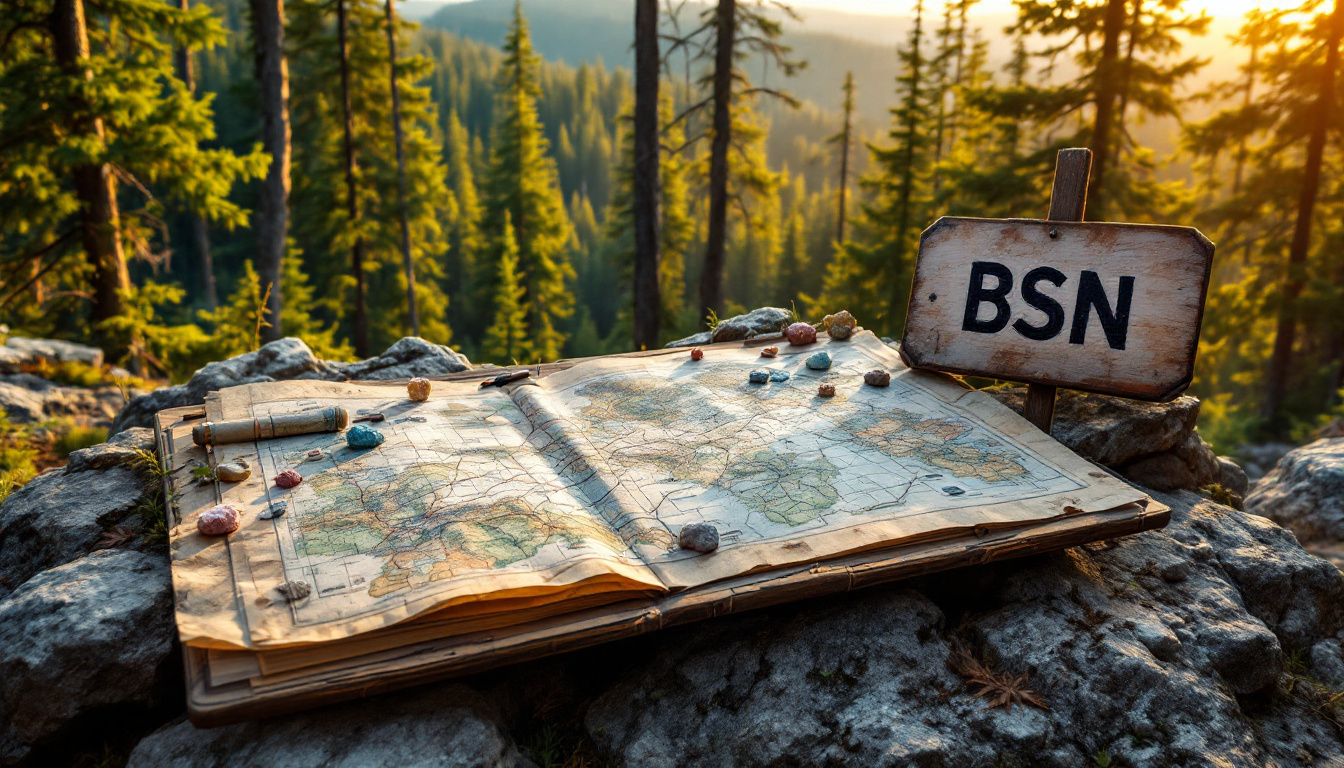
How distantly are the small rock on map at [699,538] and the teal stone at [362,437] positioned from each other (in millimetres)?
1584

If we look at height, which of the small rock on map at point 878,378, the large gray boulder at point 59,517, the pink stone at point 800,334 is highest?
the pink stone at point 800,334

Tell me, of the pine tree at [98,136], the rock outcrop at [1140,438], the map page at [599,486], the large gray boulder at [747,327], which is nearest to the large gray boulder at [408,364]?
the map page at [599,486]

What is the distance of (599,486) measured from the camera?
3.18 metres

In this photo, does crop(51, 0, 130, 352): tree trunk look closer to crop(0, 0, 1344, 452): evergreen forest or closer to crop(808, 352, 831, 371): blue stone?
crop(0, 0, 1344, 452): evergreen forest

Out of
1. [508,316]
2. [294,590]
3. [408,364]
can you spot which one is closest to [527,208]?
[508,316]

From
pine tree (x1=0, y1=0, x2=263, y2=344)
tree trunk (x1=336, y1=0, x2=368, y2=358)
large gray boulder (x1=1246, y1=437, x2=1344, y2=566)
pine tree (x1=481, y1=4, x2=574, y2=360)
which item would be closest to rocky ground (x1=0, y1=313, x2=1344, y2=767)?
large gray boulder (x1=1246, y1=437, x2=1344, y2=566)

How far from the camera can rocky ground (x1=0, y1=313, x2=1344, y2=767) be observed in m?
2.39

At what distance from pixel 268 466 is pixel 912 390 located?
128 inches

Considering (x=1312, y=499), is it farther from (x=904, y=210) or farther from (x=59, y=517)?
(x=904, y=210)

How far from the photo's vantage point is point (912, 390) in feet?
13.7

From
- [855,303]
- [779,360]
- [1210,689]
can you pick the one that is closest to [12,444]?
[779,360]

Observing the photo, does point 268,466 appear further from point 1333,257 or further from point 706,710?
point 1333,257

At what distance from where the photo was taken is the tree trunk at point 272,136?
30.4ft

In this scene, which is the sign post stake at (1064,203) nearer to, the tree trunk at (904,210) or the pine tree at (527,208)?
the tree trunk at (904,210)
